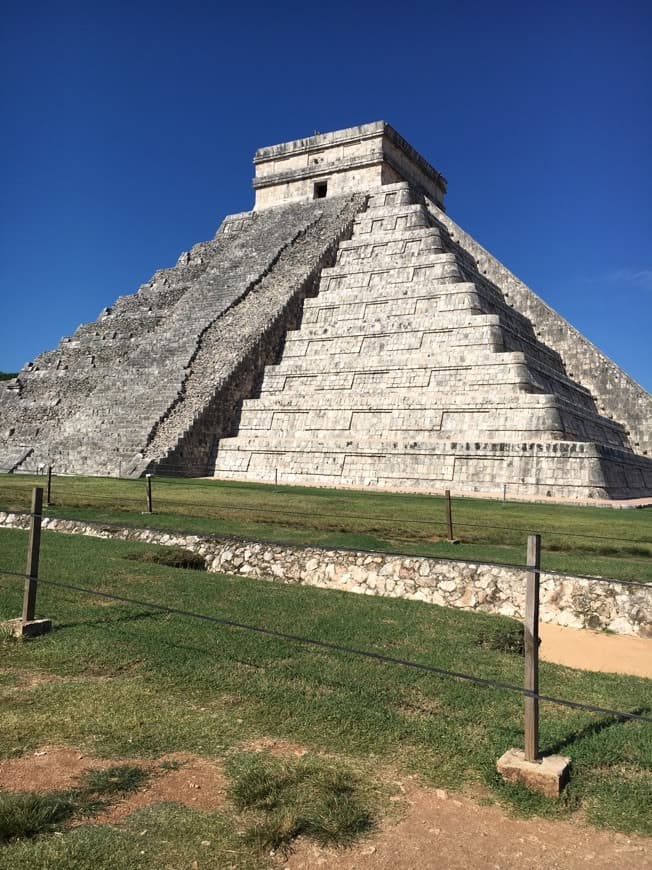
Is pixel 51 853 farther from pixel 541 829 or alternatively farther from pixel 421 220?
pixel 421 220

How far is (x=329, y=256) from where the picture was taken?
27.7m

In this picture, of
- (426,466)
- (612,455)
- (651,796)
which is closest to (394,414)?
(426,466)

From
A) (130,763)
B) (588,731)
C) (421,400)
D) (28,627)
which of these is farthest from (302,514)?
(421,400)

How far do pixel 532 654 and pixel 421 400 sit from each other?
1714 cm

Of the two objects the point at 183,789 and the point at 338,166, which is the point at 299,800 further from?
the point at 338,166

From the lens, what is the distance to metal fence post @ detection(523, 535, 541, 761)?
3.54 m

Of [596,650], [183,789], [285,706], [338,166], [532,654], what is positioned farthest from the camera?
[338,166]

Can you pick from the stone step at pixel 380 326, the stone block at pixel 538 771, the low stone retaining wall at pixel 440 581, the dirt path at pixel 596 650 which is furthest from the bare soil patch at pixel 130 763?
the stone step at pixel 380 326

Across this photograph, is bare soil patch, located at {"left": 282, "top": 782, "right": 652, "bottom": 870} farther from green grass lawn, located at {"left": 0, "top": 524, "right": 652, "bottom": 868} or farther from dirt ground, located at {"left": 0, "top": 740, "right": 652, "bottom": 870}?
green grass lawn, located at {"left": 0, "top": 524, "right": 652, "bottom": 868}

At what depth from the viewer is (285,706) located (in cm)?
426

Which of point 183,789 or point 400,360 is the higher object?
point 400,360

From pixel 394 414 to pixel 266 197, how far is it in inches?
756

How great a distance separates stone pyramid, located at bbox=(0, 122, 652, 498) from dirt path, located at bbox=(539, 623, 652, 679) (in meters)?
10.9

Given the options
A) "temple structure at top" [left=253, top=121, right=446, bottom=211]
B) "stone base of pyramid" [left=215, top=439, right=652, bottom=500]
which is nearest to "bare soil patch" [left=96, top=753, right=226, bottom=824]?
"stone base of pyramid" [left=215, top=439, right=652, bottom=500]
